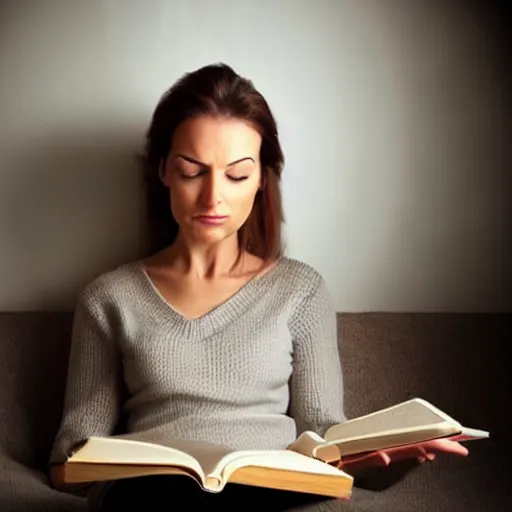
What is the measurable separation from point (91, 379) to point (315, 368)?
0.36 m

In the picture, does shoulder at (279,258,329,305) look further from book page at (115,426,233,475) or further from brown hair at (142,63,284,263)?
book page at (115,426,233,475)

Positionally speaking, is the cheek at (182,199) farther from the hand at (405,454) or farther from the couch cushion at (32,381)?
the hand at (405,454)

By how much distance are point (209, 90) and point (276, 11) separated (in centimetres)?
34

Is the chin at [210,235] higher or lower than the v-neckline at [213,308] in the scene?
higher

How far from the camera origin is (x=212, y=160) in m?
1.37

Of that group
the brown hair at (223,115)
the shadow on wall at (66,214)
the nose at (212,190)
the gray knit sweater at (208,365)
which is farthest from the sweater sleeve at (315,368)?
the shadow on wall at (66,214)

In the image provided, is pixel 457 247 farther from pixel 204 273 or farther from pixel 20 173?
pixel 20 173

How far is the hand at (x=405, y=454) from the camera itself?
1.10 meters

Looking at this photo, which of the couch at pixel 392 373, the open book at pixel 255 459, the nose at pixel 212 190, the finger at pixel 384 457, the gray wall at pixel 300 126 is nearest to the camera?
the open book at pixel 255 459

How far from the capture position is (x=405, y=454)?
3.73 feet

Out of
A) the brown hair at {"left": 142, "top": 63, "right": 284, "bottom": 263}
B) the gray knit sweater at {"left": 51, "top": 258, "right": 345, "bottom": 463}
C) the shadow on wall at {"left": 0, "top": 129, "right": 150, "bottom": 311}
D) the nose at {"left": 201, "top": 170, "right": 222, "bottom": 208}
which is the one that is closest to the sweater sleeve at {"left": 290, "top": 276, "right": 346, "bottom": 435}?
the gray knit sweater at {"left": 51, "top": 258, "right": 345, "bottom": 463}

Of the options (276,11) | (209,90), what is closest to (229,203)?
(209,90)

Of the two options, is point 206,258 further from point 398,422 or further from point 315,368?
point 398,422

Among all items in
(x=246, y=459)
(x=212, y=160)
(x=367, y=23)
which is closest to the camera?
(x=246, y=459)
